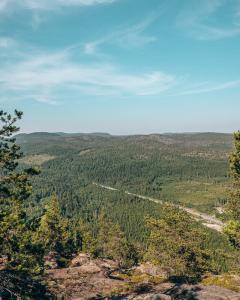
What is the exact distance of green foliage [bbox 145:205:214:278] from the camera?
183 feet

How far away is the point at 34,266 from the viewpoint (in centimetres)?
3244

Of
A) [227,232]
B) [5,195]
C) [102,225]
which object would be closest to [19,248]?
[5,195]

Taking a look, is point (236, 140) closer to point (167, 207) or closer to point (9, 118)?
point (167, 207)

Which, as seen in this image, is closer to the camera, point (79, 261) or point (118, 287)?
point (118, 287)

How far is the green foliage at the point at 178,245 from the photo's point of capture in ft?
183

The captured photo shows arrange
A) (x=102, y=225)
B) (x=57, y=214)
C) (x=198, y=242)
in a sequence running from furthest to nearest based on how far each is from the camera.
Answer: (x=102, y=225)
(x=57, y=214)
(x=198, y=242)

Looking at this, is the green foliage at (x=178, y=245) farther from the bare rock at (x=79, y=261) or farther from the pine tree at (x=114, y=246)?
the pine tree at (x=114, y=246)

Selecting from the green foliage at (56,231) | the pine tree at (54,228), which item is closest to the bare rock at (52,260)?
the green foliage at (56,231)

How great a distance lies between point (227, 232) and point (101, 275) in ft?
87.8

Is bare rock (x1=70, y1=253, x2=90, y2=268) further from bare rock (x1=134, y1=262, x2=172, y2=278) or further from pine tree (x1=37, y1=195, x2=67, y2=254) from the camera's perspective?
bare rock (x1=134, y1=262, x2=172, y2=278)

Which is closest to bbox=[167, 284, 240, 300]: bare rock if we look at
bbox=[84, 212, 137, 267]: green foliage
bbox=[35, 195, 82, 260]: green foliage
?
bbox=[35, 195, 82, 260]: green foliage

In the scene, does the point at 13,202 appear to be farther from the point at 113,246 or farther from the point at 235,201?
the point at 113,246

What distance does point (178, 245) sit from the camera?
5525 cm

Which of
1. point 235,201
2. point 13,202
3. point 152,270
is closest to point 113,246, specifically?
point 152,270
